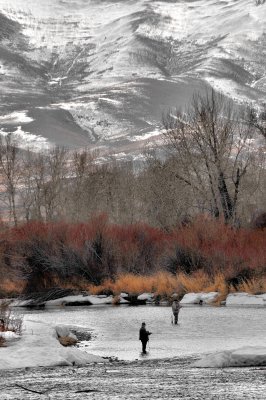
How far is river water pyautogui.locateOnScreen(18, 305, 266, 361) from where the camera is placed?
3222 cm

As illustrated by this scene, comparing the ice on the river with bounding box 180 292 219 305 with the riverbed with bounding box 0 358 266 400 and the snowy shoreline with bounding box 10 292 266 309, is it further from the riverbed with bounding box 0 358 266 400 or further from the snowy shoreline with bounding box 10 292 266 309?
the riverbed with bounding box 0 358 266 400

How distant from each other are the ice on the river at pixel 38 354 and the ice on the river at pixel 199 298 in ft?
77.3

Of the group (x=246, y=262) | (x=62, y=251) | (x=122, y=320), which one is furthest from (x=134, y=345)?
(x=62, y=251)

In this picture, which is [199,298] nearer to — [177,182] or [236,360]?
[236,360]

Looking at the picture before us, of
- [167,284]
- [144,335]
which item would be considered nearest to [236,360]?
[144,335]

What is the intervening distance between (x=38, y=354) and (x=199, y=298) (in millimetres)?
27327

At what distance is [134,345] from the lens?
34062 millimetres

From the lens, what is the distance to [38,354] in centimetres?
2692

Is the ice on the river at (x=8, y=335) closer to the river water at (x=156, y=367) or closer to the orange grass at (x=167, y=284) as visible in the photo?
the river water at (x=156, y=367)

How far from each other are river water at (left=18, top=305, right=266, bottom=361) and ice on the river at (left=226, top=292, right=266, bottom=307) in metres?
2.35

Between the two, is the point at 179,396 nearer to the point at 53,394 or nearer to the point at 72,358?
the point at 53,394

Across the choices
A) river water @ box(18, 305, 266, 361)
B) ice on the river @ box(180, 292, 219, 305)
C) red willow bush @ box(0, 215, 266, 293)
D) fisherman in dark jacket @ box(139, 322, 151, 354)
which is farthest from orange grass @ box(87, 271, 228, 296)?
fisherman in dark jacket @ box(139, 322, 151, 354)

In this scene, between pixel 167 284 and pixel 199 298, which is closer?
pixel 199 298

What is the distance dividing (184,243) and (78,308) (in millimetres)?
10683
